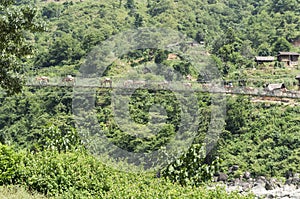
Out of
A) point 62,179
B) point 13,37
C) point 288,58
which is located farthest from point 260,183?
point 288,58

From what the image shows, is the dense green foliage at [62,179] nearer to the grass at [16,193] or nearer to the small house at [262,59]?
the grass at [16,193]

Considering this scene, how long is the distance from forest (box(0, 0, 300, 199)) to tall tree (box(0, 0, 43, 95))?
0.01m

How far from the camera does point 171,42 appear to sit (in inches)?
1097

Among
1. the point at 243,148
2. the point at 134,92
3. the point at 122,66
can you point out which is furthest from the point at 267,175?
the point at 122,66

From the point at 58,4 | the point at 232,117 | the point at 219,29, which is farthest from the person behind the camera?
the point at 58,4

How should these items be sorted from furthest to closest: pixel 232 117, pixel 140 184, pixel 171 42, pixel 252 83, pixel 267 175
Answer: pixel 171 42, pixel 252 83, pixel 232 117, pixel 267 175, pixel 140 184

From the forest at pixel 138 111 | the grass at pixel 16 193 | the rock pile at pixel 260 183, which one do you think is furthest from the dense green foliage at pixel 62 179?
the rock pile at pixel 260 183

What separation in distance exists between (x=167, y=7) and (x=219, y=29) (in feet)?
13.8

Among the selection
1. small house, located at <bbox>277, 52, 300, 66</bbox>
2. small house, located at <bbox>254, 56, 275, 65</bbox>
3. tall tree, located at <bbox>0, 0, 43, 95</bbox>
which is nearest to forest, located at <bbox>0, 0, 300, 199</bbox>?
tall tree, located at <bbox>0, 0, 43, 95</bbox>

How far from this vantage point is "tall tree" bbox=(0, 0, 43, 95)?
5.76 metres

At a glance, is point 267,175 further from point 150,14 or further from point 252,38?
point 150,14

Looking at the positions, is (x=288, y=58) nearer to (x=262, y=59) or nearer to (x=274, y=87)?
(x=262, y=59)

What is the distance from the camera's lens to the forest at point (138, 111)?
6.21 metres

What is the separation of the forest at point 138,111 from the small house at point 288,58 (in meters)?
0.38
